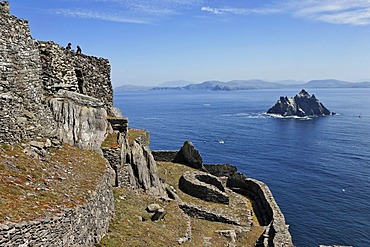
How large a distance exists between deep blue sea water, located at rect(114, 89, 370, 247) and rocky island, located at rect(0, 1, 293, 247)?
28.8m

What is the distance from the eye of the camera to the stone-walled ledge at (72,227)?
10.6 m

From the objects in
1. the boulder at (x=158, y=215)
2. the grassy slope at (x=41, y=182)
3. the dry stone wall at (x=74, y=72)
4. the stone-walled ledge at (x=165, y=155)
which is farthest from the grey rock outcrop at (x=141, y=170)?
the stone-walled ledge at (x=165, y=155)

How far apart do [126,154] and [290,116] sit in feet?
581

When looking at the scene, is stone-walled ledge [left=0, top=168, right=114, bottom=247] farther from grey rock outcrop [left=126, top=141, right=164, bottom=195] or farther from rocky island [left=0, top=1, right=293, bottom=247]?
grey rock outcrop [left=126, top=141, right=164, bottom=195]

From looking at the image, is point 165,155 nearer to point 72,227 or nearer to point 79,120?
point 79,120

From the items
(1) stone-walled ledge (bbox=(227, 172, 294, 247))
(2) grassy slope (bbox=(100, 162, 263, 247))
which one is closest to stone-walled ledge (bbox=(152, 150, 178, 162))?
(1) stone-walled ledge (bbox=(227, 172, 294, 247))

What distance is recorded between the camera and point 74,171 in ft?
55.3

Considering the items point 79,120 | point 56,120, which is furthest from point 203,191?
point 56,120

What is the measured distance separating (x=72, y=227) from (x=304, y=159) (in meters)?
90.9

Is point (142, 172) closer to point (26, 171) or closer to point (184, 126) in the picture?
point (26, 171)

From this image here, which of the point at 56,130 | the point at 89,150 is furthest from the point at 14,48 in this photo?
the point at 89,150

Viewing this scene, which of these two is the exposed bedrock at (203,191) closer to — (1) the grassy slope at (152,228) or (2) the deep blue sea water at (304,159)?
(1) the grassy slope at (152,228)

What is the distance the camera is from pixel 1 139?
50.0 feet

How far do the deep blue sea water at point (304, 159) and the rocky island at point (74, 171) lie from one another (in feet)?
94.4
